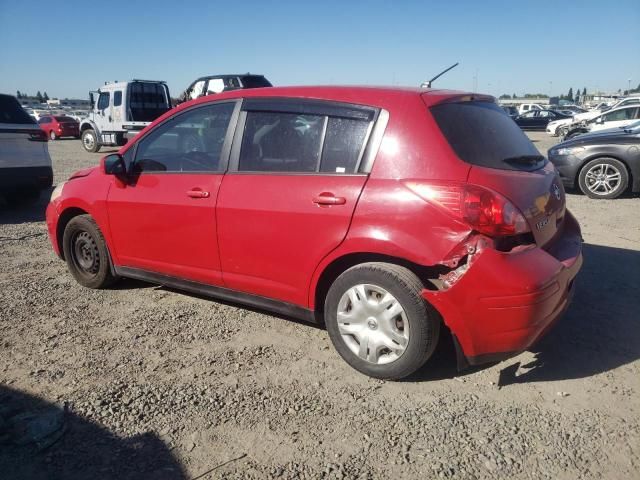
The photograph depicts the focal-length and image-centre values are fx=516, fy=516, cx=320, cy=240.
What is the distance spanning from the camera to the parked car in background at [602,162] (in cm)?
829

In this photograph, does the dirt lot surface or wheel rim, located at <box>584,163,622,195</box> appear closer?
the dirt lot surface

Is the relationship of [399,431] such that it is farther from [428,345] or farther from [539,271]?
[539,271]

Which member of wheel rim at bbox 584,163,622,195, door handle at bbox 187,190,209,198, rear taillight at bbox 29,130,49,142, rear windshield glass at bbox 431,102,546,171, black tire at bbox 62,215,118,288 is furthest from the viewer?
wheel rim at bbox 584,163,622,195

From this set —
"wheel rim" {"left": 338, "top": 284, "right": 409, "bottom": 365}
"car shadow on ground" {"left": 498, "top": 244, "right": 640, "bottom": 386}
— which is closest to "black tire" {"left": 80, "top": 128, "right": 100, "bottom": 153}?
"car shadow on ground" {"left": 498, "top": 244, "right": 640, "bottom": 386}

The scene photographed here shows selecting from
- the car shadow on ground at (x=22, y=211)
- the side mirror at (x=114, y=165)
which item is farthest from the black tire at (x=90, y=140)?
the side mirror at (x=114, y=165)

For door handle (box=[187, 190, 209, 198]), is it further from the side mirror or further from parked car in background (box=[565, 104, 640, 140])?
parked car in background (box=[565, 104, 640, 140])

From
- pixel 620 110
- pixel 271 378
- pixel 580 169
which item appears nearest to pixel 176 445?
pixel 271 378

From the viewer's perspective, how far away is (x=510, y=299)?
2615 mm

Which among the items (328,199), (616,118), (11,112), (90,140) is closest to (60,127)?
(90,140)

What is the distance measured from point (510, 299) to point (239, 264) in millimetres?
1755

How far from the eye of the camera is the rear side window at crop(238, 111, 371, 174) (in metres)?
3.07

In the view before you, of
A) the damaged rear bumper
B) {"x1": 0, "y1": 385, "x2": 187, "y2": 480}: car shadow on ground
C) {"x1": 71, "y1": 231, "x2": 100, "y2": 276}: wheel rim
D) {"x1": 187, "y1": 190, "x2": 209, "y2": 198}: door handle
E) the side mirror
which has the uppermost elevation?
the side mirror

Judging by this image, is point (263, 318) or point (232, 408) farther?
point (263, 318)

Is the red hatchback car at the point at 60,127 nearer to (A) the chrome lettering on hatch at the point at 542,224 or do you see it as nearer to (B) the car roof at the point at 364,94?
(B) the car roof at the point at 364,94
